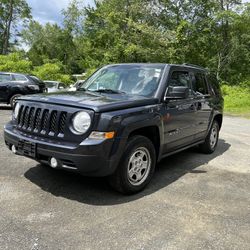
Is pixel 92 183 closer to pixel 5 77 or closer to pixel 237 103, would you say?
pixel 5 77

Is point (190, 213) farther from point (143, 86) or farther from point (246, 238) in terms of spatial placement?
point (143, 86)

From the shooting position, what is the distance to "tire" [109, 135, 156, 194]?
3.93 meters

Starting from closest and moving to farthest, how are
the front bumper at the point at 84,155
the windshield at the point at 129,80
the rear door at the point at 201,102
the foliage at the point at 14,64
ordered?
1. the front bumper at the point at 84,155
2. the windshield at the point at 129,80
3. the rear door at the point at 201,102
4. the foliage at the point at 14,64

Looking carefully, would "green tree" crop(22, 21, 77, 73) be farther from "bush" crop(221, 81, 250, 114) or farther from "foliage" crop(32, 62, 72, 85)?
"bush" crop(221, 81, 250, 114)

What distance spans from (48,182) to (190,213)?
1989 millimetres

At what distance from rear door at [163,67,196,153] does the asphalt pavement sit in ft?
1.78

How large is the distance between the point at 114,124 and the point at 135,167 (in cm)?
80

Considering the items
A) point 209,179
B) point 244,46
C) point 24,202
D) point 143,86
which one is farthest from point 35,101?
point 244,46

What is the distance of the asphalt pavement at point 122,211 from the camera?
3010mm

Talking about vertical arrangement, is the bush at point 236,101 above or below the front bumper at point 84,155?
below

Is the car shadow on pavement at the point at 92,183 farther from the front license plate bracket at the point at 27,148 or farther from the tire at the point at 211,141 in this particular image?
the tire at the point at 211,141

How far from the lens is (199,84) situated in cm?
598

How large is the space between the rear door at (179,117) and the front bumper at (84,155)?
1.23 m

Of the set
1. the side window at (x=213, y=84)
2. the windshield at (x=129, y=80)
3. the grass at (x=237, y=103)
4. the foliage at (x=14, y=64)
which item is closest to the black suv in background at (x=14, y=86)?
the windshield at (x=129, y=80)
